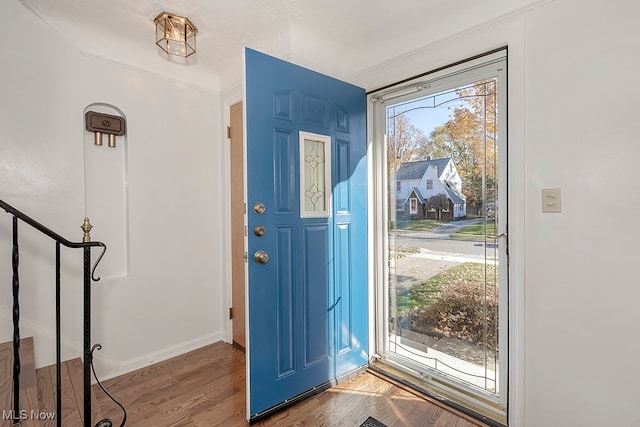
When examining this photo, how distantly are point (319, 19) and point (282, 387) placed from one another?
2.27 metres

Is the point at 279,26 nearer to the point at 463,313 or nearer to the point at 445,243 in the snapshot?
the point at 445,243

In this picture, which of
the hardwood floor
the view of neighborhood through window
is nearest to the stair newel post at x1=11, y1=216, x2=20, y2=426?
the hardwood floor

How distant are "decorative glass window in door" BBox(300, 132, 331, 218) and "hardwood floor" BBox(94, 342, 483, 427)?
118 cm

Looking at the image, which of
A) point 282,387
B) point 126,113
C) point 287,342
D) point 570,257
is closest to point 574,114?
point 570,257

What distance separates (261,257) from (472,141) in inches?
56.3

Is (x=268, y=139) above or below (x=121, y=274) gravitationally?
above

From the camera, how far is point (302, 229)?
1.95 metres

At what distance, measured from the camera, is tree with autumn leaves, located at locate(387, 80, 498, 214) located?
5.89 feet

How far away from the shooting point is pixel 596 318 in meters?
1.42

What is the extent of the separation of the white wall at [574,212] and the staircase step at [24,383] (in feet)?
7.40

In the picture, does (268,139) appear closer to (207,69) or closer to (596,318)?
(207,69)

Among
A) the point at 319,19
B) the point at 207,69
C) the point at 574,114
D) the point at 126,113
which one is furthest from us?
the point at 207,69

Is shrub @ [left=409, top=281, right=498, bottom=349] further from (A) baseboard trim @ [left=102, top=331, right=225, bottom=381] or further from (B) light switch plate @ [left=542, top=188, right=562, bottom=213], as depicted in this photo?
(A) baseboard trim @ [left=102, top=331, right=225, bottom=381]

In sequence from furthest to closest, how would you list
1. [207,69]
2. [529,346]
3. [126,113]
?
1. [207,69]
2. [126,113]
3. [529,346]
